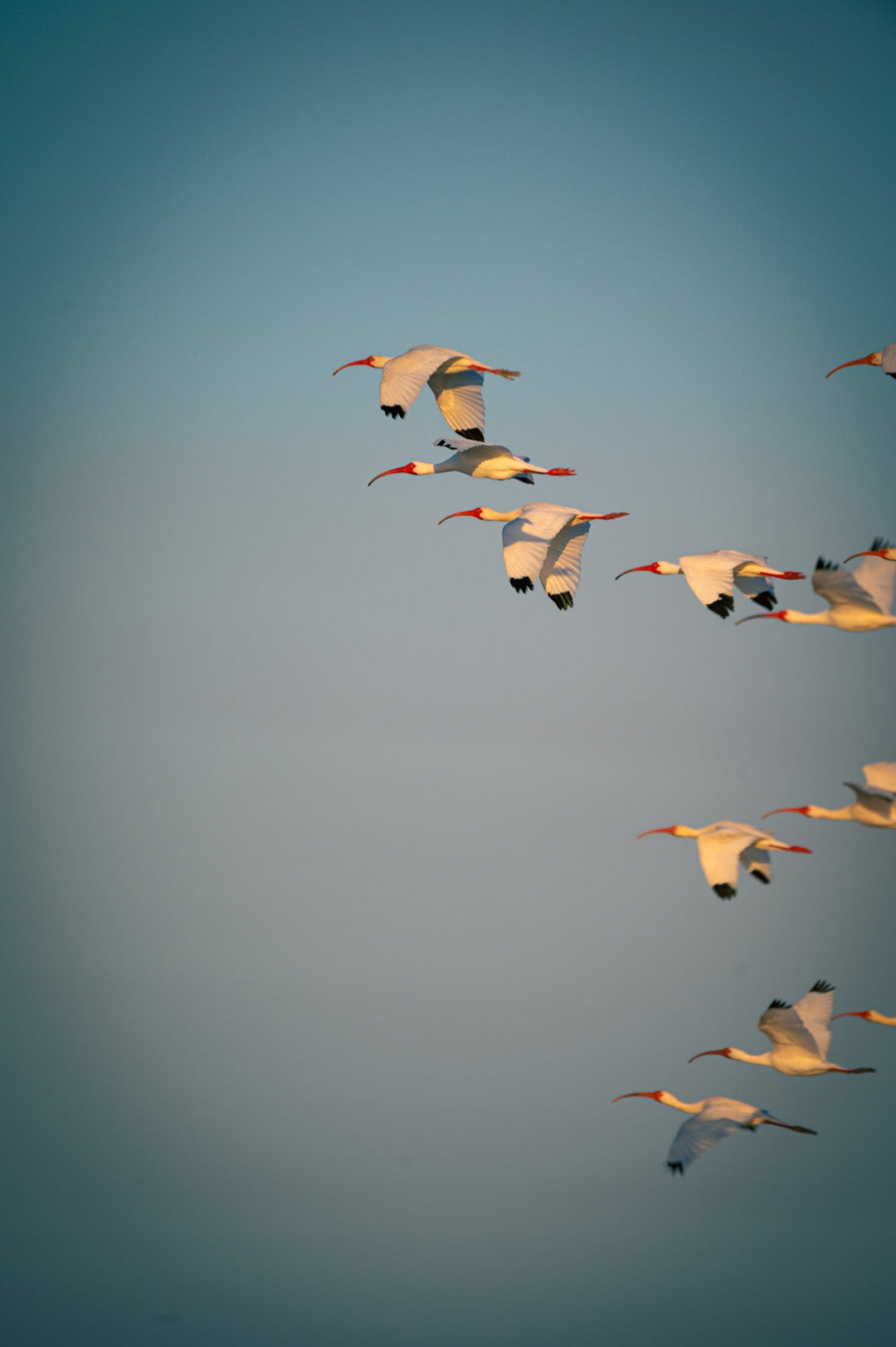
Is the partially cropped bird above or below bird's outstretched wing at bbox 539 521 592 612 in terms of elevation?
below

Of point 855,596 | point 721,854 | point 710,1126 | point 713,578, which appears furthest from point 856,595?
point 710,1126

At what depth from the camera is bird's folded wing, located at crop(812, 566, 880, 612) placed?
14836 millimetres

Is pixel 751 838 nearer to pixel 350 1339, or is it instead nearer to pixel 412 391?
pixel 412 391

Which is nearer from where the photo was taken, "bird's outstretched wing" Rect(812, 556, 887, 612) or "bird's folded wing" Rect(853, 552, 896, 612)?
"bird's outstretched wing" Rect(812, 556, 887, 612)

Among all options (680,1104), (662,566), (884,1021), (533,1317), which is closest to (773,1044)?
(884,1021)

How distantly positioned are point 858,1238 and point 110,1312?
72.2 metres

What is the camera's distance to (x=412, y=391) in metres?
16.9

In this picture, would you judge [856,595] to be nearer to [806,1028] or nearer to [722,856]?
[722,856]

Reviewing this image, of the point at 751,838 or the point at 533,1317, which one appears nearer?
the point at 751,838

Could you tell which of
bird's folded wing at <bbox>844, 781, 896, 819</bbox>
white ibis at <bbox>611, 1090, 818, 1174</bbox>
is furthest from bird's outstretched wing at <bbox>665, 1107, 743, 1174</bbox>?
bird's folded wing at <bbox>844, 781, 896, 819</bbox>

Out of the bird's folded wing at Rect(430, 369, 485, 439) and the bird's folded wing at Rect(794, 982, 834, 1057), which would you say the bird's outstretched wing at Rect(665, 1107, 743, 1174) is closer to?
the bird's folded wing at Rect(794, 982, 834, 1057)

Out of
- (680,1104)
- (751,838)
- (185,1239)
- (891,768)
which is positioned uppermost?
(891,768)

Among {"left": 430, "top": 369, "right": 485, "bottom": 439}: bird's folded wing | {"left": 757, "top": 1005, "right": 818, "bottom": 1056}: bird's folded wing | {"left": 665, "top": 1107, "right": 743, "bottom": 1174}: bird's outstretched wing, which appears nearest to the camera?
{"left": 665, "top": 1107, "right": 743, "bottom": 1174}: bird's outstretched wing

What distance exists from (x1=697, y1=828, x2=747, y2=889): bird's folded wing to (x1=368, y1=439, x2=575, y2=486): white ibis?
6345mm
